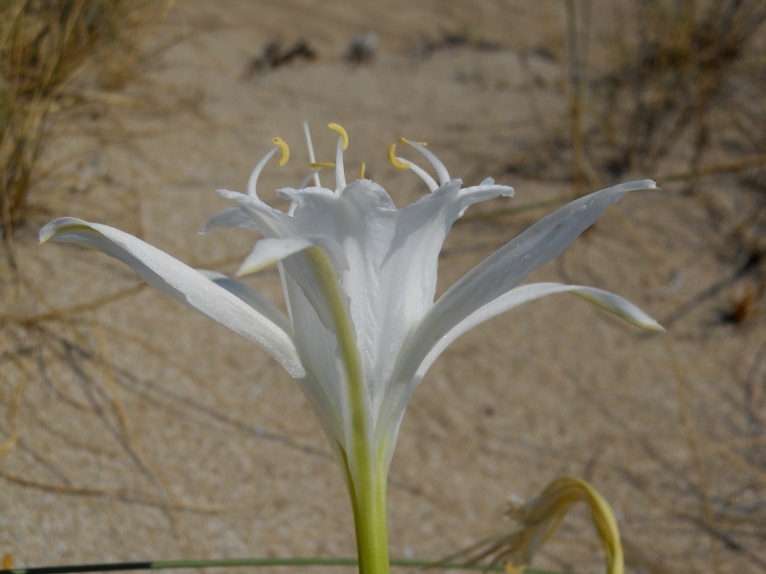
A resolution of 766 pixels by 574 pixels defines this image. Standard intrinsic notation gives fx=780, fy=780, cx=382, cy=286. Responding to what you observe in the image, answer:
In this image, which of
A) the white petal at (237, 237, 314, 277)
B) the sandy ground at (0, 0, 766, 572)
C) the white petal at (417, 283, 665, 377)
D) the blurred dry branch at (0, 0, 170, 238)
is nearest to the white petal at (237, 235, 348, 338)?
the white petal at (237, 237, 314, 277)

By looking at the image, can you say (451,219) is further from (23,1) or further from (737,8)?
(737,8)

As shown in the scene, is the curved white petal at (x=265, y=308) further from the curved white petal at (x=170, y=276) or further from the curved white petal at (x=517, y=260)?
the curved white petal at (x=517, y=260)

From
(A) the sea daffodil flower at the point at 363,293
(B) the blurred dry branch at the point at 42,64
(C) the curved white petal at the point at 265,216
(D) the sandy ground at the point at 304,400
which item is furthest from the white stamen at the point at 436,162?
(B) the blurred dry branch at the point at 42,64

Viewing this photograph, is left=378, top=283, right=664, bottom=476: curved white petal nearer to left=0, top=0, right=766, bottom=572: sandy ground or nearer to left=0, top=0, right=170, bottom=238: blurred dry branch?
left=0, top=0, right=766, bottom=572: sandy ground

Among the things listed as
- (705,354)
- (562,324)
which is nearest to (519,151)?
(562,324)

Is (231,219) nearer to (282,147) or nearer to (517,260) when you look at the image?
(282,147)

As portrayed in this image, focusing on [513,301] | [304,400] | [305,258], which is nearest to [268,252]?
[305,258]
